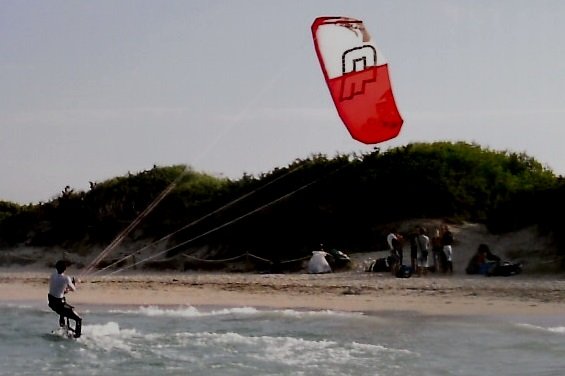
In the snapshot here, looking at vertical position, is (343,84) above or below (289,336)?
above

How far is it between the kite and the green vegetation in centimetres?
992

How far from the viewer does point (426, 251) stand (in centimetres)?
2141

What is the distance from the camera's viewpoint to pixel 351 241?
2538cm

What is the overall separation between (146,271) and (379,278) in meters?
7.85

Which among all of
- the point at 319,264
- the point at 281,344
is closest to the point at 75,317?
the point at 281,344

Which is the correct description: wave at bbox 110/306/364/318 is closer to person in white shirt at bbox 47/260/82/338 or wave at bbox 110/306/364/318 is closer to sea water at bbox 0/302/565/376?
sea water at bbox 0/302/565/376

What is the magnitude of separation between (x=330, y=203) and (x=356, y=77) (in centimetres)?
1291

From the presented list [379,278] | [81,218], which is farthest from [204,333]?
[81,218]

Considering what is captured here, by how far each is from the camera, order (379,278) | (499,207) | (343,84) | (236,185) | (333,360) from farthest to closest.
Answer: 1. (236,185)
2. (499,207)
3. (379,278)
4. (343,84)
5. (333,360)

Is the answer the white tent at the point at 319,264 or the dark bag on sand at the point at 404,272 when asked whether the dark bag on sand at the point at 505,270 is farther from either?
the white tent at the point at 319,264

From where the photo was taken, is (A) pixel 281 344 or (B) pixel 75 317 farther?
(B) pixel 75 317

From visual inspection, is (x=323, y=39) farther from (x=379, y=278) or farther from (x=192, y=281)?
(x=192, y=281)

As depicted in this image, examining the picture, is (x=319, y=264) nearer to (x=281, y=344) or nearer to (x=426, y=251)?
(x=426, y=251)

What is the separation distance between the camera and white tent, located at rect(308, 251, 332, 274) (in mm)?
22578
